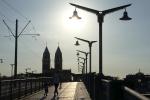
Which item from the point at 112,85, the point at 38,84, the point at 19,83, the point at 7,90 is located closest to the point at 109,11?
the point at 7,90

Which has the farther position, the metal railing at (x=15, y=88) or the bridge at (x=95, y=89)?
the metal railing at (x=15, y=88)

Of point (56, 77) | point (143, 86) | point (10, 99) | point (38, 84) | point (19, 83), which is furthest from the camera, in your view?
point (38, 84)

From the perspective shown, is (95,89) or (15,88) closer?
(95,89)

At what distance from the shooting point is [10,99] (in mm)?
27656

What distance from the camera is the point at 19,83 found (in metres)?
31.2

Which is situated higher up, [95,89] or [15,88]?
[95,89]

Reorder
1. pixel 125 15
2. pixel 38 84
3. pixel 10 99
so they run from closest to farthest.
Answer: pixel 125 15 < pixel 10 99 < pixel 38 84

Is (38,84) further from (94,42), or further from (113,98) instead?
(113,98)

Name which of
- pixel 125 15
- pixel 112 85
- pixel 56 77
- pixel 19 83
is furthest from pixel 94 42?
pixel 112 85

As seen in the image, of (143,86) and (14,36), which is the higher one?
(14,36)

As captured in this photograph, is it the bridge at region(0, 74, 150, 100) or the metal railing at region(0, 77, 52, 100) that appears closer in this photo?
the bridge at region(0, 74, 150, 100)

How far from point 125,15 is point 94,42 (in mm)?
24927

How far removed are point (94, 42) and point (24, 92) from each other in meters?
14.9

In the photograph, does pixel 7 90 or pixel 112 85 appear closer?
pixel 112 85
